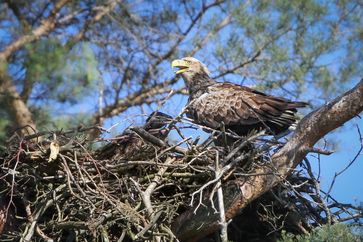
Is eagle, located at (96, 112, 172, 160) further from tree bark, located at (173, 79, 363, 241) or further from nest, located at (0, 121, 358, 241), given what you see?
tree bark, located at (173, 79, 363, 241)

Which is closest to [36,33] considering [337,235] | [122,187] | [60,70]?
[60,70]

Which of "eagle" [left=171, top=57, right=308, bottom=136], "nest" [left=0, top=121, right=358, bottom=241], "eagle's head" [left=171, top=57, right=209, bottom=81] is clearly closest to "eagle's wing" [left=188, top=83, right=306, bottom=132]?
"eagle" [left=171, top=57, right=308, bottom=136]

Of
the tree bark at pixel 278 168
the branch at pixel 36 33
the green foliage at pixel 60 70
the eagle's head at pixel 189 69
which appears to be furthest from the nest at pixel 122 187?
the branch at pixel 36 33

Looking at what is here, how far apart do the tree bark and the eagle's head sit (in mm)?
2490

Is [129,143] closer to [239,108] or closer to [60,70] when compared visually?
[239,108]

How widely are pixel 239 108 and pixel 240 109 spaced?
0.02m

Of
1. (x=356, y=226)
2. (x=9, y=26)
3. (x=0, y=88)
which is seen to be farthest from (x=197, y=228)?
(x=9, y=26)

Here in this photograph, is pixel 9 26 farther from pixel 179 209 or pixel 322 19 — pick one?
pixel 179 209

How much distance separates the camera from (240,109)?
6.94m

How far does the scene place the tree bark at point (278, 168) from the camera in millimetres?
5215

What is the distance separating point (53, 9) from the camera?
11008 millimetres

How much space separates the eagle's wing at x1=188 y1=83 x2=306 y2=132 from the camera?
6.69m

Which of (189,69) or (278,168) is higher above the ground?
(189,69)

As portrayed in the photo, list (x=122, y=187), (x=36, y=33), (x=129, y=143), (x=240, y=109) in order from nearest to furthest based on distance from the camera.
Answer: (x=122, y=187) → (x=129, y=143) → (x=240, y=109) → (x=36, y=33)
